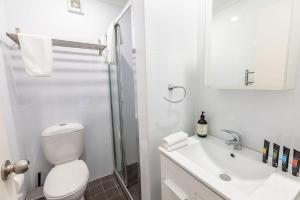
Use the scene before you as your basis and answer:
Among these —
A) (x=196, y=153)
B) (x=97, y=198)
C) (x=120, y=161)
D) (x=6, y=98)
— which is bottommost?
(x=97, y=198)

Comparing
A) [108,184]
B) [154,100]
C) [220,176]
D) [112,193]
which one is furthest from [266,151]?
[108,184]

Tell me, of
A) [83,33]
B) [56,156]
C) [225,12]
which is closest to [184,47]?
[225,12]

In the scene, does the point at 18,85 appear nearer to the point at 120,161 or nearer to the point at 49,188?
the point at 49,188

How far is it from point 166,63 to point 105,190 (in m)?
1.73

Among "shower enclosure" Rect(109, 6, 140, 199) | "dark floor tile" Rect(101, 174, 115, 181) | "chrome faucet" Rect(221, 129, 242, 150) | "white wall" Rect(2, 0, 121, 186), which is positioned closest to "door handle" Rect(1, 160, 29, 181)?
"shower enclosure" Rect(109, 6, 140, 199)

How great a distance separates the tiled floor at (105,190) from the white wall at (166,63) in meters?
0.80

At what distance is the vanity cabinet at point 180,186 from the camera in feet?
2.25

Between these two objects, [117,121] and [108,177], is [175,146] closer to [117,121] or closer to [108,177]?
[117,121]

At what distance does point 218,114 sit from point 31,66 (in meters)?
1.67

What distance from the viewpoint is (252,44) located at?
0.85 m

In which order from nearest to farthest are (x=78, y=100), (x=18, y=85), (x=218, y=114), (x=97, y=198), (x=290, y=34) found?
1. (x=290, y=34)
2. (x=218, y=114)
3. (x=18, y=85)
4. (x=97, y=198)
5. (x=78, y=100)

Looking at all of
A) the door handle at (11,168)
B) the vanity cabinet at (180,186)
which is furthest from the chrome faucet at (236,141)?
the door handle at (11,168)

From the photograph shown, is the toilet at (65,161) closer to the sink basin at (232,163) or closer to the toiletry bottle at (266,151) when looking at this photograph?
the sink basin at (232,163)

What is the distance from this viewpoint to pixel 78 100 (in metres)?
1.77
